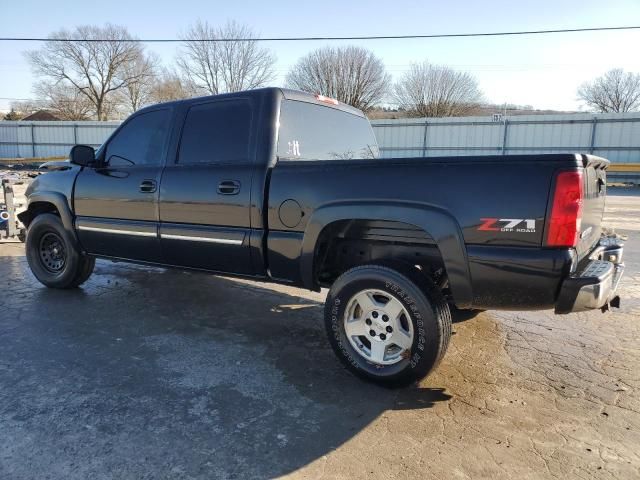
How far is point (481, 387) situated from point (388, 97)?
42655mm

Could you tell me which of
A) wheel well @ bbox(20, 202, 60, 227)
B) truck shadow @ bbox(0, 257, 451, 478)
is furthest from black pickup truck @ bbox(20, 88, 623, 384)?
truck shadow @ bbox(0, 257, 451, 478)

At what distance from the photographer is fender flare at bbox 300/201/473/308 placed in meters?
2.83

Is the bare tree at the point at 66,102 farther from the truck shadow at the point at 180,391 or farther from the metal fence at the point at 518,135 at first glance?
the truck shadow at the point at 180,391

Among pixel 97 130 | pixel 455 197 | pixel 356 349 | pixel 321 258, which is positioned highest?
pixel 97 130

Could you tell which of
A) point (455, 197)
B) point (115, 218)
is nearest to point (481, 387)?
point (455, 197)

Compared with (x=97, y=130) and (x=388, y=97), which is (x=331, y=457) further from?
(x=388, y=97)

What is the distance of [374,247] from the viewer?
3535 mm

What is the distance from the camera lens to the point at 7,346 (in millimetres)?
3791

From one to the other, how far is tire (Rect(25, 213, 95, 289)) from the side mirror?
860 mm

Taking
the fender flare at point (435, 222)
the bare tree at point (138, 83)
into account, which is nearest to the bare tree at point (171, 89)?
the bare tree at point (138, 83)

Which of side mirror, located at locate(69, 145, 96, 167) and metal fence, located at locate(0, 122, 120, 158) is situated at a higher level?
metal fence, located at locate(0, 122, 120, 158)

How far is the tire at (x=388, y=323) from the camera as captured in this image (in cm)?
298

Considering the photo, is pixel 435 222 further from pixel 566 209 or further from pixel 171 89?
pixel 171 89

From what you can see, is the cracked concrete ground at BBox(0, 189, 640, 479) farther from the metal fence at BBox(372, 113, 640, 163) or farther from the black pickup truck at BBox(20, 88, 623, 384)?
the metal fence at BBox(372, 113, 640, 163)
